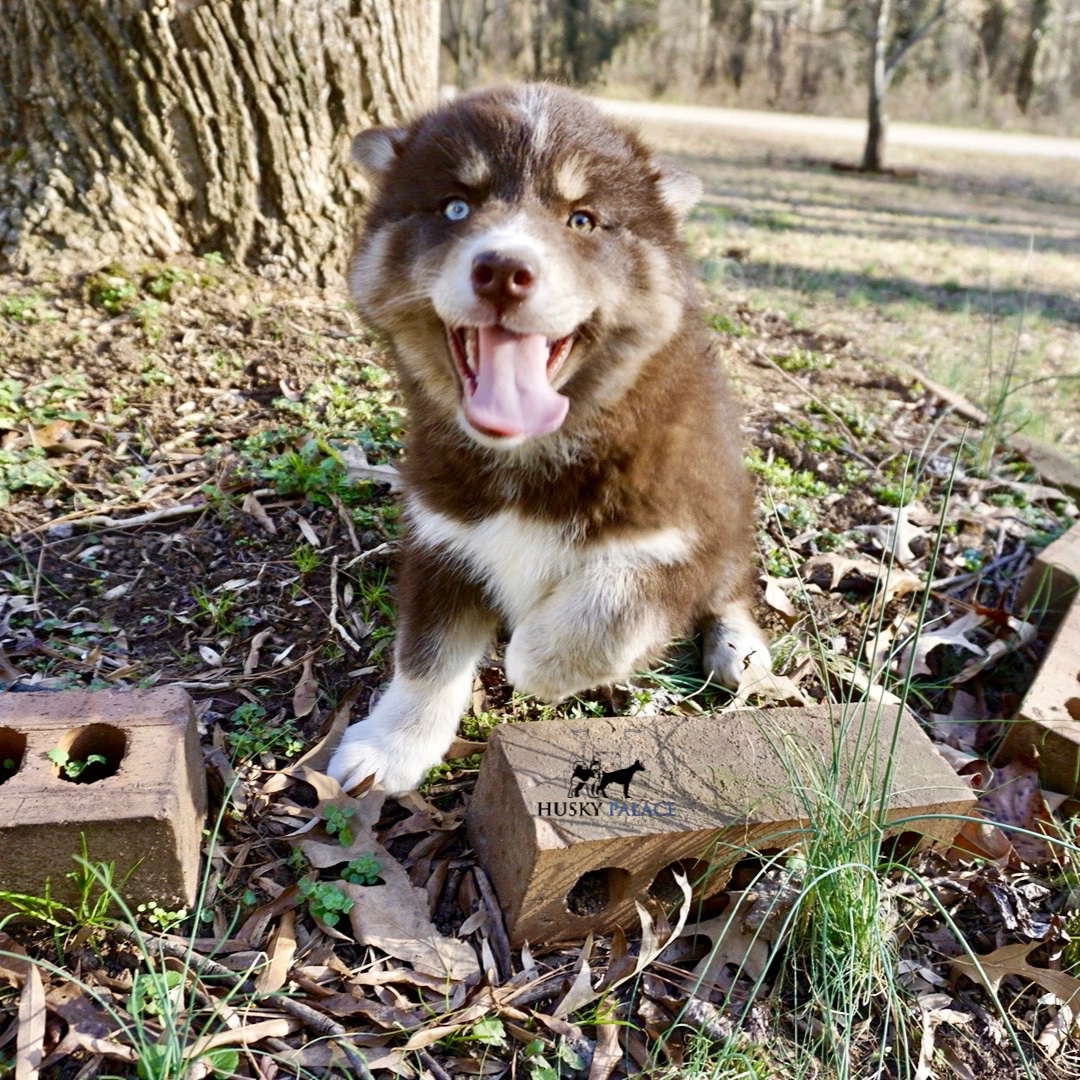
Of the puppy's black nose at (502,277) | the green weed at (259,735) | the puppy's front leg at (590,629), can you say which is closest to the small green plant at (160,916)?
the green weed at (259,735)

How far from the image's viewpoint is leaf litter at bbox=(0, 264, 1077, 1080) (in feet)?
6.88

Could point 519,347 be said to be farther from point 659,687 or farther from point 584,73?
point 584,73

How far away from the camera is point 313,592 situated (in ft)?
10.6

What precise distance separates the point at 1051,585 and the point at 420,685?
2.36m

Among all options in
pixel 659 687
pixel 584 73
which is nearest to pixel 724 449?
pixel 659 687

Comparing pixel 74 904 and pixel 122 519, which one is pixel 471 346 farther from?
pixel 122 519

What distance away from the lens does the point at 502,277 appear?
6.91 feet

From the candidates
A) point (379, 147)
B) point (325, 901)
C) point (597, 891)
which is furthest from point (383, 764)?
point (379, 147)

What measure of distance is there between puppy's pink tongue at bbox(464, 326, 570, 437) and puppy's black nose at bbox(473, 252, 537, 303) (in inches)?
5.5

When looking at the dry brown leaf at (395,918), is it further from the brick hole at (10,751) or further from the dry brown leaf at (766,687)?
the dry brown leaf at (766,687)

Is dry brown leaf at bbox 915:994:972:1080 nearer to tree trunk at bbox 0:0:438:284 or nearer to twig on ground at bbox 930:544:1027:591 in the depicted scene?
twig on ground at bbox 930:544:1027:591

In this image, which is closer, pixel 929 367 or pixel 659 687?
pixel 659 687

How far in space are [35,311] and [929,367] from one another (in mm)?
4944

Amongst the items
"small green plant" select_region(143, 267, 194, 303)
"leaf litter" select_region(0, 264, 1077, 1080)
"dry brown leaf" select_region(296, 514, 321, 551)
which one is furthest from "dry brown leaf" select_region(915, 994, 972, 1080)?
"small green plant" select_region(143, 267, 194, 303)
